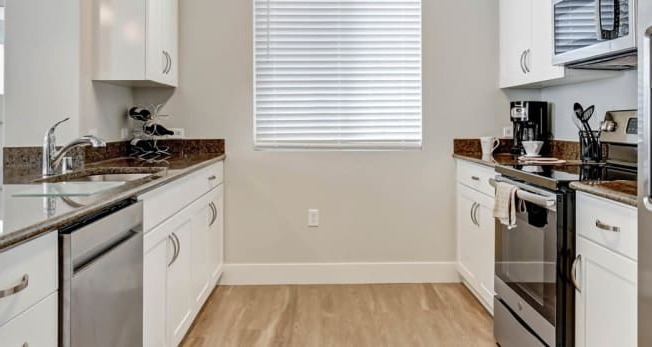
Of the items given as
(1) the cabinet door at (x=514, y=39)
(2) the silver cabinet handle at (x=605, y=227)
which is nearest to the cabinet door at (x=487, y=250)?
(1) the cabinet door at (x=514, y=39)

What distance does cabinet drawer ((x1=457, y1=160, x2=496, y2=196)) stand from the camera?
2.95 metres

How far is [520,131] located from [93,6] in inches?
108

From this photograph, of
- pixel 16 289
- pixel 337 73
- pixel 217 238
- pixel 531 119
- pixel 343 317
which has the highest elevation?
pixel 337 73

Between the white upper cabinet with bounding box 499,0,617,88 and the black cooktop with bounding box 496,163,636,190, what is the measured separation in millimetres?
553

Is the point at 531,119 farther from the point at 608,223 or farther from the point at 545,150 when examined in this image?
the point at 608,223

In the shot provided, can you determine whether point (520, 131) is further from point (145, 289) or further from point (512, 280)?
point (145, 289)

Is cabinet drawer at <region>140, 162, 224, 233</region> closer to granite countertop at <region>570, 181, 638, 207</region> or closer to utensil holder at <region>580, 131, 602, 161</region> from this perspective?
granite countertop at <region>570, 181, 638, 207</region>

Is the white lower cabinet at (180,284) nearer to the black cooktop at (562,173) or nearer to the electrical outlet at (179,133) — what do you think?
the electrical outlet at (179,133)

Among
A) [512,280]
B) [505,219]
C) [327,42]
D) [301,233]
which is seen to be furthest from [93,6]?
[512,280]

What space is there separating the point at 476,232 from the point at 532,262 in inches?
37.9

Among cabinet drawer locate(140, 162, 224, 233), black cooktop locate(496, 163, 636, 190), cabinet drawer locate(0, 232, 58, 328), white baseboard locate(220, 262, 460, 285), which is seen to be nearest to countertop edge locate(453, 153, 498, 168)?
black cooktop locate(496, 163, 636, 190)

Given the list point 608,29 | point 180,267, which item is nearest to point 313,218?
point 180,267

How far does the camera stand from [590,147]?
2861mm

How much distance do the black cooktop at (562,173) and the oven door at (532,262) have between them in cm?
4
